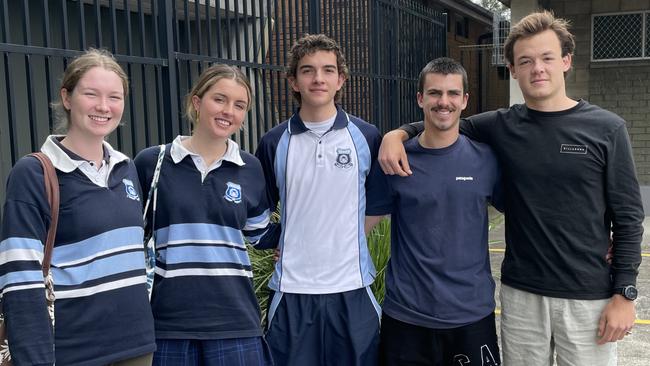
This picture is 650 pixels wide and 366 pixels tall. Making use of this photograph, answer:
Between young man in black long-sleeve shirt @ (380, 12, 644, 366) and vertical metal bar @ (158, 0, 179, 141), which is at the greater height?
vertical metal bar @ (158, 0, 179, 141)

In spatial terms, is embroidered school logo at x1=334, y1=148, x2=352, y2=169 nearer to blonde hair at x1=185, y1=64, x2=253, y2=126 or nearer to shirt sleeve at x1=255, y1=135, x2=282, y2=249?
shirt sleeve at x1=255, y1=135, x2=282, y2=249

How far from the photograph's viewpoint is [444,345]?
3.04m

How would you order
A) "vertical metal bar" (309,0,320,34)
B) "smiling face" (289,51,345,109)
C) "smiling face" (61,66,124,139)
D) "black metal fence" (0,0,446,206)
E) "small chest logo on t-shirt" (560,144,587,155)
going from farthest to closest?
1. "vertical metal bar" (309,0,320,34)
2. "black metal fence" (0,0,446,206)
3. "smiling face" (289,51,345,109)
4. "small chest logo on t-shirt" (560,144,587,155)
5. "smiling face" (61,66,124,139)

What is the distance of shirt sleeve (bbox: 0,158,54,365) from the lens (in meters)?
2.13

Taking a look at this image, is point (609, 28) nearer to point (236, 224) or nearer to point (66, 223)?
point (236, 224)

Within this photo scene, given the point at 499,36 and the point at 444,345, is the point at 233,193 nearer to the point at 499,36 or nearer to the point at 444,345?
the point at 444,345

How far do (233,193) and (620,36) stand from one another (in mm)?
10323

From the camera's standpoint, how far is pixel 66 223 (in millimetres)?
2264

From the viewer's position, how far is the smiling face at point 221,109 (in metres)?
2.85

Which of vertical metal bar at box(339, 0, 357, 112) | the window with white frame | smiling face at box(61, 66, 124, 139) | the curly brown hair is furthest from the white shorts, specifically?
the window with white frame

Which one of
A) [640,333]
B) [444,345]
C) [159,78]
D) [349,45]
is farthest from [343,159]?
[349,45]

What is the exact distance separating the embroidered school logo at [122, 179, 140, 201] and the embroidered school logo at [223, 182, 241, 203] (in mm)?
397

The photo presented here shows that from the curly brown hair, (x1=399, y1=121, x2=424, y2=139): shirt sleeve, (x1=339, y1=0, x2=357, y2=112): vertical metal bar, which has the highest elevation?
(x1=339, y1=0, x2=357, y2=112): vertical metal bar

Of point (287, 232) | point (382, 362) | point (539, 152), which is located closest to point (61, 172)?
point (287, 232)
